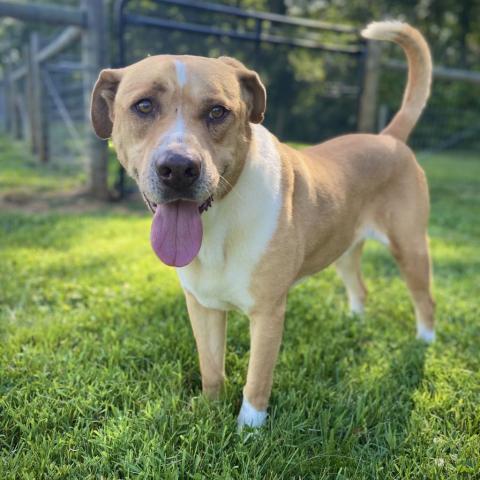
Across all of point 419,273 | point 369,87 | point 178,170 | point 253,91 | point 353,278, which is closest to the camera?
point 178,170

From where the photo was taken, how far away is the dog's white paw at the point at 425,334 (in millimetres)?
3482

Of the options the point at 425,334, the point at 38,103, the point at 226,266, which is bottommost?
the point at 38,103

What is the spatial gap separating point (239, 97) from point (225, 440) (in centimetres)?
148

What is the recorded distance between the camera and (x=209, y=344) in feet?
8.63

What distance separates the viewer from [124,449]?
6.90 feet

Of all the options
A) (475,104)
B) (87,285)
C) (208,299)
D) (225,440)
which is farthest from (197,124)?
(475,104)

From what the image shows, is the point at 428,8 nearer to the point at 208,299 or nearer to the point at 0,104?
the point at 0,104

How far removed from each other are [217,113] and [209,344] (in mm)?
1150

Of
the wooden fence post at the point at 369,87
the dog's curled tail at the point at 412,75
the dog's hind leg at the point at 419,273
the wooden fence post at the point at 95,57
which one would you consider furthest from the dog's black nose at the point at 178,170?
the wooden fence post at the point at 369,87

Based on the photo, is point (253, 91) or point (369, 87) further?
point (369, 87)

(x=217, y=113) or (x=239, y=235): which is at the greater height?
(x=217, y=113)

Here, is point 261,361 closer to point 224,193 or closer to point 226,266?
point 226,266

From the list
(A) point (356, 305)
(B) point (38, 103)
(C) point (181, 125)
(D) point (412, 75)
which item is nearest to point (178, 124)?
(C) point (181, 125)

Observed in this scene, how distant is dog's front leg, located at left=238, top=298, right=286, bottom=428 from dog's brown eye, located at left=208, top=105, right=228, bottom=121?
872 mm
